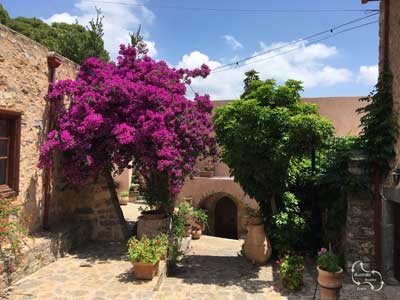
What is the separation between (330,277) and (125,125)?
4.94 metres

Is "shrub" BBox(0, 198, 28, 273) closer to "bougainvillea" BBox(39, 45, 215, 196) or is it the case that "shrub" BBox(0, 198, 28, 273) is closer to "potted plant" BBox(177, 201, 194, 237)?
"bougainvillea" BBox(39, 45, 215, 196)

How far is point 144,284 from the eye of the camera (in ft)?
20.0

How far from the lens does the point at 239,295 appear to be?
5.98 m

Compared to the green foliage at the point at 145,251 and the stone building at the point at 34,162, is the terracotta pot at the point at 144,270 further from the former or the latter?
the stone building at the point at 34,162

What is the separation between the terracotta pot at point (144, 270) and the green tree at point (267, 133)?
2898mm

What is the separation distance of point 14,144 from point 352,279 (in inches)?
276

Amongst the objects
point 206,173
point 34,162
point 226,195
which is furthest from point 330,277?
point 206,173

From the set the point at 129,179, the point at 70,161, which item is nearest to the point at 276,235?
the point at 70,161

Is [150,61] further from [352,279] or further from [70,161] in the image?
[352,279]

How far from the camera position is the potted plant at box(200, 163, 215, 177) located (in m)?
15.8

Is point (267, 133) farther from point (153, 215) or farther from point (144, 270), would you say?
point (144, 270)

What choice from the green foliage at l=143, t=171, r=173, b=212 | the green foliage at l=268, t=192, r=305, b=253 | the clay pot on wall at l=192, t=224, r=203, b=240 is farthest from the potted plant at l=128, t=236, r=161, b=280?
the clay pot on wall at l=192, t=224, r=203, b=240

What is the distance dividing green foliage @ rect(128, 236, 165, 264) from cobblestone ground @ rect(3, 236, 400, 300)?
41cm

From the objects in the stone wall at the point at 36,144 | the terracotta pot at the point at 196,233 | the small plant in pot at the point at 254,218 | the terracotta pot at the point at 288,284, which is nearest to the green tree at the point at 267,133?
the small plant in pot at the point at 254,218
